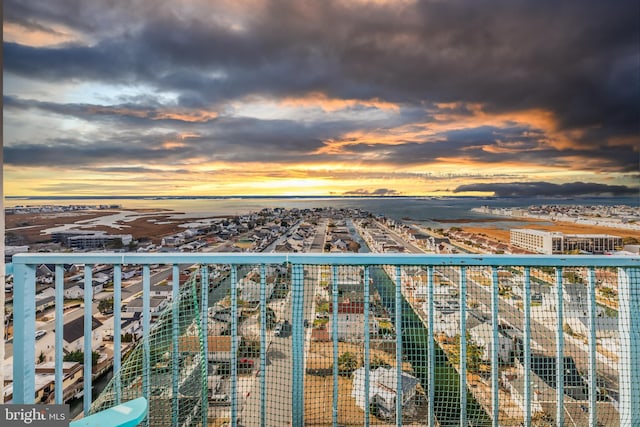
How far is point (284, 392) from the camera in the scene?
5.56 feet

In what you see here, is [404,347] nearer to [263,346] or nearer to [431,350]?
[431,350]

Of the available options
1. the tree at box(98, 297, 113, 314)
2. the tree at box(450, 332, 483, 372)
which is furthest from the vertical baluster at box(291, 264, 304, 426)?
the tree at box(98, 297, 113, 314)

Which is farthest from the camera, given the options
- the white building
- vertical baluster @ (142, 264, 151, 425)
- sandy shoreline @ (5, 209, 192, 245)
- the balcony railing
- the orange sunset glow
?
the orange sunset glow

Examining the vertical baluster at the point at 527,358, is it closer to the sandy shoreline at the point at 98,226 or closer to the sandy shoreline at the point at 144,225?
the sandy shoreline at the point at 144,225

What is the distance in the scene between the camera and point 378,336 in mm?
1678

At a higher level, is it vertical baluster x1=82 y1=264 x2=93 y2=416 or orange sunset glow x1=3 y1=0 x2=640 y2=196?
orange sunset glow x1=3 y1=0 x2=640 y2=196

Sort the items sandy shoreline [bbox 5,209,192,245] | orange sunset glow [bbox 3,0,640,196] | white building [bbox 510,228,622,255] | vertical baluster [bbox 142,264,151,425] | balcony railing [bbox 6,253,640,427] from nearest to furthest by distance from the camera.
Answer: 1. vertical baluster [bbox 142,264,151,425]
2. balcony railing [bbox 6,253,640,427]
3. white building [bbox 510,228,622,255]
4. sandy shoreline [bbox 5,209,192,245]
5. orange sunset glow [bbox 3,0,640,196]

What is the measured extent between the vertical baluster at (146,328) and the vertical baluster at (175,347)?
4.0 inches

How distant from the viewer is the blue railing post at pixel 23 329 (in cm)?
161

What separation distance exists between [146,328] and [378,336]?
1122mm

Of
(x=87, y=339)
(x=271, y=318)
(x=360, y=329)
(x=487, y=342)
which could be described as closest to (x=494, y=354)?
(x=487, y=342)

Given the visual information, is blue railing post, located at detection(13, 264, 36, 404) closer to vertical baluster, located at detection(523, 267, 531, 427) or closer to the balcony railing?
the balcony railing

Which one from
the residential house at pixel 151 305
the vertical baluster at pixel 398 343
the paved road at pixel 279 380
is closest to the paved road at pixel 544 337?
the vertical baluster at pixel 398 343

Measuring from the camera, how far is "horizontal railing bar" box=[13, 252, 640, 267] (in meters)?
1.61
